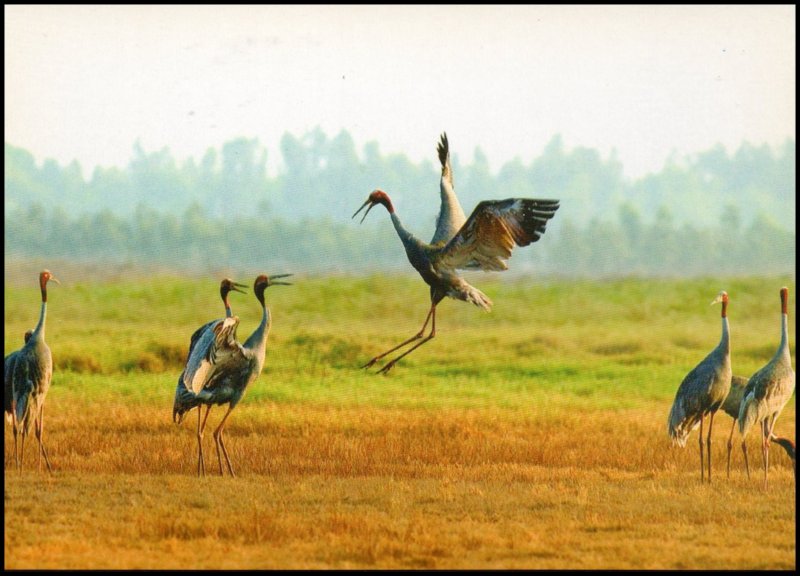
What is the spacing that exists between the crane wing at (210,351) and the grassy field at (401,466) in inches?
37.4

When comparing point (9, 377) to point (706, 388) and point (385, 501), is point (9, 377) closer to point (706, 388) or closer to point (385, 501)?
point (385, 501)

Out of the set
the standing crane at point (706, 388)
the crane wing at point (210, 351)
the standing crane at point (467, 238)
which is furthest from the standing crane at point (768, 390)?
the crane wing at point (210, 351)

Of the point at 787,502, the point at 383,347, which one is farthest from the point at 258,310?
the point at 787,502

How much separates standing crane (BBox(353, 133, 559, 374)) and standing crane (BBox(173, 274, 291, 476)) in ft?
5.62

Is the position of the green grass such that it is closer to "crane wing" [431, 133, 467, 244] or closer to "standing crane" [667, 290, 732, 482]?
"standing crane" [667, 290, 732, 482]

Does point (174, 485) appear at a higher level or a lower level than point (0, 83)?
lower

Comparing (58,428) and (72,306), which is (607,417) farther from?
(72,306)

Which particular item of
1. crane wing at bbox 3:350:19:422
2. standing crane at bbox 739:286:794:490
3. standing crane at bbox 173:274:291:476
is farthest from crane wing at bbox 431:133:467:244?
crane wing at bbox 3:350:19:422

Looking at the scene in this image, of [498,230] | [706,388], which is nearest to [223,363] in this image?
[498,230]

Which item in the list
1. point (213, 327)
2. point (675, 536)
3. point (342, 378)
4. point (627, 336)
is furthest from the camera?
point (627, 336)

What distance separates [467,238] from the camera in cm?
877

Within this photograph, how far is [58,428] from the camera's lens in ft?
45.5

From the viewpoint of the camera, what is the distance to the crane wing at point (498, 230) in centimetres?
848

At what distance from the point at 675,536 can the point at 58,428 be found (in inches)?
306
